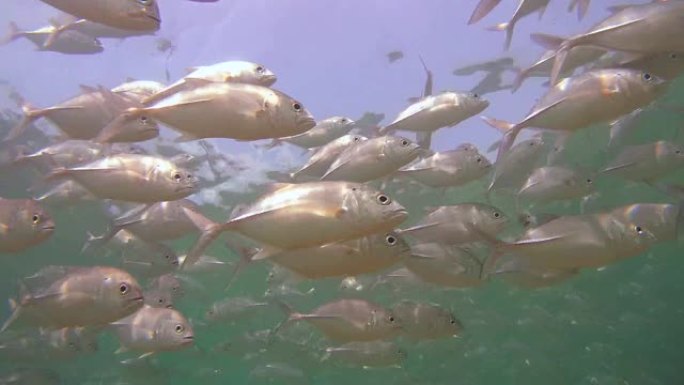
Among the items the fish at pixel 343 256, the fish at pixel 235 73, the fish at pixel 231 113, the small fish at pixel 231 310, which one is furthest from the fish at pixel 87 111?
the small fish at pixel 231 310

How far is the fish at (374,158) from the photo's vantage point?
17.2 ft

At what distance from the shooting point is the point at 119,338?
20.8 ft

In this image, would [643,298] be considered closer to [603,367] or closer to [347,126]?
[603,367]

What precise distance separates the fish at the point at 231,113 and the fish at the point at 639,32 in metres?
2.07

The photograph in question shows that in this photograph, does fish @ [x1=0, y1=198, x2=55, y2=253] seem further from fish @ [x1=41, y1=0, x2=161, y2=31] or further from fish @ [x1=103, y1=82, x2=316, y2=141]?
fish @ [x1=41, y1=0, x2=161, y2=31]

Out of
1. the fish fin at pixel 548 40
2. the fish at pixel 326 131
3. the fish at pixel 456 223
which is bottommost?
the fish at pixel 456 223

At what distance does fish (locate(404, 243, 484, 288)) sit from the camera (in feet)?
19.2

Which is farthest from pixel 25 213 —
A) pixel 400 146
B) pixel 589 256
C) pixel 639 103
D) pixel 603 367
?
pixel 603 367

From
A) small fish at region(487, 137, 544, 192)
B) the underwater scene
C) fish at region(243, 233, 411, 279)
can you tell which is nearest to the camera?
the underwater scene

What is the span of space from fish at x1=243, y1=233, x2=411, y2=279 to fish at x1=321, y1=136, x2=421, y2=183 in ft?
3.88

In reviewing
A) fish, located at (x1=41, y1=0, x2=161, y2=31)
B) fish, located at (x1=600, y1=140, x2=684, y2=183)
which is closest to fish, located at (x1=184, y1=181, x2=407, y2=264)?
fish, located at (x1=41, y1=0, x2=161, y2=31)

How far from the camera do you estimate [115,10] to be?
3.11m

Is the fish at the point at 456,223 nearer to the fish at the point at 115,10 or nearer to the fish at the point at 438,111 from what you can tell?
the fish at the point at 438,111

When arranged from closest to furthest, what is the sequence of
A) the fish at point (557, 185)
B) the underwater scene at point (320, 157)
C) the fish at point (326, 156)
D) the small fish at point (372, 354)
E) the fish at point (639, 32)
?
the underwater scene at point (320, 157) < the fish at point (639, 32) < the fish at point (326, 156) < the fish at point (557, 185) < the small fish at point (372, 354)
